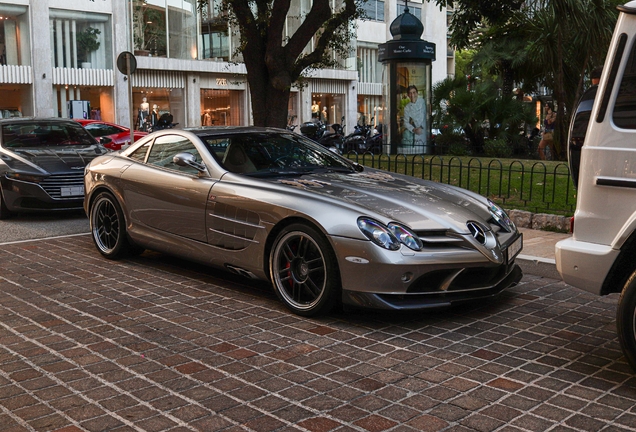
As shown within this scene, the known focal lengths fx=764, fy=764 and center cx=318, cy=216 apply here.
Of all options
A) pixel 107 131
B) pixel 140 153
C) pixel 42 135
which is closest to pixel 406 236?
pixel 140 153

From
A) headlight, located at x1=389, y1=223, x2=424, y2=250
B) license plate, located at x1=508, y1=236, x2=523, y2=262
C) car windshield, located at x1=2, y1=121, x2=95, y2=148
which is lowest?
license plate, located at x1=508, y1=236, x2=523, y2=262

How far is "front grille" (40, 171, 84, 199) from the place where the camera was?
10.8 meters

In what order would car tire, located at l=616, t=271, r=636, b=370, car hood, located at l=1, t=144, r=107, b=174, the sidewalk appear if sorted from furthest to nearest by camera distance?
car hood, located at l=1, t=144, r=107, b=174 < the sidewalk < car tire, located at l=616, t=271, r=636, b=370

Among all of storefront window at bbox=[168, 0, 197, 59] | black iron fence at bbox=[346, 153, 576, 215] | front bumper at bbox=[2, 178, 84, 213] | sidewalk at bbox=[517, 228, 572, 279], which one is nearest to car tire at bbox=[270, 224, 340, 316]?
sidewalk at bbox=[517, 228, 572, 279]

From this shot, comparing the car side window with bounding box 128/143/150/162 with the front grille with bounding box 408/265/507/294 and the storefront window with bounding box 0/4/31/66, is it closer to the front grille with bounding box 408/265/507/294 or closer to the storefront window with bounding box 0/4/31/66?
the front grille with bounding box 408/265/507/294

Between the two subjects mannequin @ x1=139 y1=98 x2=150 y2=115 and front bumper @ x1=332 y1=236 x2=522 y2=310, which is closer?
front bumper @ x1=332 y1=236 x2=522 y2=310

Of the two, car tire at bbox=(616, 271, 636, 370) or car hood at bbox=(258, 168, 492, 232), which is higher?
car hood at bbox=(258, 168, 492, 232)

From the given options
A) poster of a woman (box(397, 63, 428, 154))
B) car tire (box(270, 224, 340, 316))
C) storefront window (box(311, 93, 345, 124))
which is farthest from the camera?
storefront window (box(311, 93, 345, 124))

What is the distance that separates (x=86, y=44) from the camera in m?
37.5

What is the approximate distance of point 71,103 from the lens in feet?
109

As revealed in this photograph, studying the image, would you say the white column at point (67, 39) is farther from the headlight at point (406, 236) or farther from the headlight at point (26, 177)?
the headlight at point (406, 236)

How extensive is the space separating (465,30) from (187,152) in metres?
7.48

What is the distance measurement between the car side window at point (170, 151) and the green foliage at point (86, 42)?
3241 centimetres

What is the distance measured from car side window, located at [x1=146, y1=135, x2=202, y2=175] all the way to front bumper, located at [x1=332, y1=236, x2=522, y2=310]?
2.00 m
